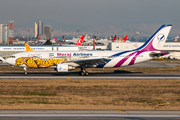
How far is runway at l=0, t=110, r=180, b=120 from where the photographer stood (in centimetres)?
1644

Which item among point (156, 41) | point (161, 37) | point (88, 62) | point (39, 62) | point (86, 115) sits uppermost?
point (161, 37)

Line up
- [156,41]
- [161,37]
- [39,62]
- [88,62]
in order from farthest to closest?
[161,37] → [156,41] → [39,62] → [88,62]

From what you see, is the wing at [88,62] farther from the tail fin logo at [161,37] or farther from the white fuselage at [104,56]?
the tail fin logo at [161,37]

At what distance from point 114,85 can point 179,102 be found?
9814mm

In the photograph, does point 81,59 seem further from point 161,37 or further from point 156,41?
point 161,37

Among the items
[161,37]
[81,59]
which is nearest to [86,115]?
[81,59]

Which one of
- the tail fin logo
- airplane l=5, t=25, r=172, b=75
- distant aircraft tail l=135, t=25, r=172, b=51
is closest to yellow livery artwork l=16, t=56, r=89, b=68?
airplane l=5, t=25, r=172, b=75

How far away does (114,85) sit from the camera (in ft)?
102

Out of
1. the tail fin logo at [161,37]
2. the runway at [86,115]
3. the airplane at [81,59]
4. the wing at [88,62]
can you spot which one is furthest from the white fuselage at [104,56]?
the runway at [86,115]

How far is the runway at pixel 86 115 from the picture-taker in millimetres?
16438

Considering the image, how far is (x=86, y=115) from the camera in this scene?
1720cm

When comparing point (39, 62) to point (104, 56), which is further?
point (104, 56)

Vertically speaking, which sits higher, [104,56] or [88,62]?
[104,56]

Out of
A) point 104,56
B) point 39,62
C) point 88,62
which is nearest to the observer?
point 88,62
